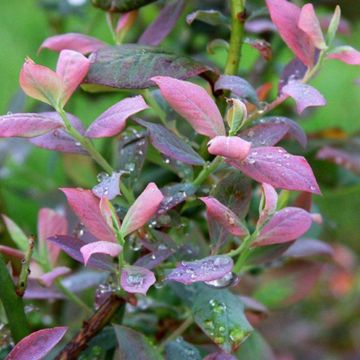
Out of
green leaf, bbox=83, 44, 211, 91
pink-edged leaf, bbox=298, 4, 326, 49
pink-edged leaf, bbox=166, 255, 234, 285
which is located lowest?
pink-edged leaf, bbox=166, 255, 234, 285

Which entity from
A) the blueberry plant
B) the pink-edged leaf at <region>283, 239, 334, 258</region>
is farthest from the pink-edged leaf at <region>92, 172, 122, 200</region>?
the pink-edged leaf at <region>283, 239, 334, 258</region>

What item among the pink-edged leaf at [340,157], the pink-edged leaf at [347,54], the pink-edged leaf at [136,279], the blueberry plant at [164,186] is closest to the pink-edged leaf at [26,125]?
the blueberry plant at [164,186]

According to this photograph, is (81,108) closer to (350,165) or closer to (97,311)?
(350,165)

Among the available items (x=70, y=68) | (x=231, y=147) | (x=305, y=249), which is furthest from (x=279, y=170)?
(x=305, y=249)

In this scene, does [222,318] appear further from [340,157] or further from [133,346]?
[340,157]

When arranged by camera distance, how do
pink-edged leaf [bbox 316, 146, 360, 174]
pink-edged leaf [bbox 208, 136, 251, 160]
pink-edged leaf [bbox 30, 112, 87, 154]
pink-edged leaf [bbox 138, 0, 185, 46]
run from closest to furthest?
1. pink-edged leaf [bbox 208, 136, 251, 160]
2. pink-edged leaf [bbox 30, 112, 87, 154]
3. pink-edged leaf [bbox 138, 0, 185, 46]
4. pink-edged leaf [bbox 316, 146, 360, 174]

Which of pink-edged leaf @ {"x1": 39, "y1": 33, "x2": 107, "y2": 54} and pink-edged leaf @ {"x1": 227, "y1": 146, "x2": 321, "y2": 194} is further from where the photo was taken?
pink-edged leaf @ {"x1": 39, "y1": 33, "x2": 107, "y2": 54}

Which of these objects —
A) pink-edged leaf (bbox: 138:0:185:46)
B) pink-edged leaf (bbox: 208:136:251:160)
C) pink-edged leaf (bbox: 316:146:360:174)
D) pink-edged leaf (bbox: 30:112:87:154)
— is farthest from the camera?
pink-edged leaf (bbox: 316:146:360:174)

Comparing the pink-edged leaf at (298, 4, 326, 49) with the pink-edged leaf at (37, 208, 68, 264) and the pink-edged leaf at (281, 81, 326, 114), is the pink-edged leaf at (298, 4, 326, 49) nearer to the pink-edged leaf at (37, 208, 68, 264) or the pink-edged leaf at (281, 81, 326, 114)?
the pink-edged leaf at (281, 81, 326, 114)
